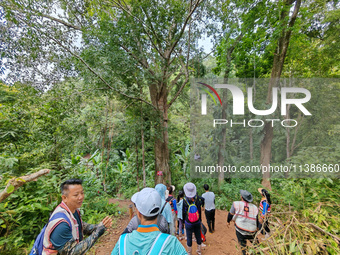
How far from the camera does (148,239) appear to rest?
4.12ft

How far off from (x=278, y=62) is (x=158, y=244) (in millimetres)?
8643

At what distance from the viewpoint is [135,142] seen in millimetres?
7266

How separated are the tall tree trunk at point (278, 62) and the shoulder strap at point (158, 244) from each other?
24.7 ft

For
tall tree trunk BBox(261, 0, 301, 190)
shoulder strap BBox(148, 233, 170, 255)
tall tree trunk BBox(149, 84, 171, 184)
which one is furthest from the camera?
tall tree trunk BBox(149, 84, 171, 184)

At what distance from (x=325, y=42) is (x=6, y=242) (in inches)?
466

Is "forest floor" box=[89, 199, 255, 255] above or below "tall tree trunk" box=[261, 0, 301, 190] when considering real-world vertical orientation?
below

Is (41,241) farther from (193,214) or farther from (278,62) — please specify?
(278,62)

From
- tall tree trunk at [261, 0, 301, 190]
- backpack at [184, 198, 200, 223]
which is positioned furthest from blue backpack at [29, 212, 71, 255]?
tall tree trunk at [261, 0, 301, 190]

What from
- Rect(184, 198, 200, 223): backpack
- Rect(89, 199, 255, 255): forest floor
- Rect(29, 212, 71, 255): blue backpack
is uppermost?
Rect(29, 212, 71, 255): blue backpack

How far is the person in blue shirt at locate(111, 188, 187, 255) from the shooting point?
1.21m

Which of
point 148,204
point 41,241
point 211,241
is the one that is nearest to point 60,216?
point 41,241

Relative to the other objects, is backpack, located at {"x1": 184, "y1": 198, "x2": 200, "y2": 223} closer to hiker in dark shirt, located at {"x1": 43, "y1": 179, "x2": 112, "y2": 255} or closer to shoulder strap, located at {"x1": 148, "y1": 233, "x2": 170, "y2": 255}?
hiker in dark shirt, located at {"x1": 43, "y1": 179, "x2": 112, "y2": 255}

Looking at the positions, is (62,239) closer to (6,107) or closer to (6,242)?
(6,242)

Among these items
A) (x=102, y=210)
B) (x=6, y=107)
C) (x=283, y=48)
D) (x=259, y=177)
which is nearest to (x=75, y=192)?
(x=6, y=107)
